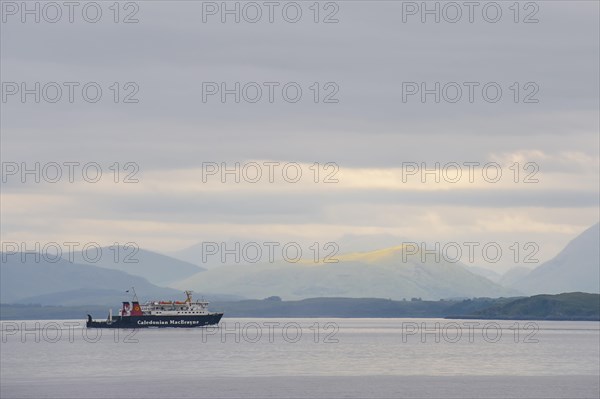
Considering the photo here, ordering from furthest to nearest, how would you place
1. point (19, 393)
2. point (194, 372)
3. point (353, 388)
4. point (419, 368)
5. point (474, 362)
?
point (474, 362), point (419, 368), point (194, 372), point (353, 388), point (19, 393)

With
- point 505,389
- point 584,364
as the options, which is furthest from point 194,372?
point 584,364

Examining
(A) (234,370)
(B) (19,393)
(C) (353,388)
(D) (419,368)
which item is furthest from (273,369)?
(B) (19,393)

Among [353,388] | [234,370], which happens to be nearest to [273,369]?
[234,370]

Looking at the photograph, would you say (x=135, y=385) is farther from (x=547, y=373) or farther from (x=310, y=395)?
(x=547, y=373)

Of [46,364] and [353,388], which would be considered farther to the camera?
[46,364]

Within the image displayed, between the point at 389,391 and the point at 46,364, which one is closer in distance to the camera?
the point at 389,391

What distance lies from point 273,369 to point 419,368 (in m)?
21.5

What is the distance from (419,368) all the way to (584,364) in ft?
92.1

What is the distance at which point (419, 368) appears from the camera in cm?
17450

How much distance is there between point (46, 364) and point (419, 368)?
5588cm

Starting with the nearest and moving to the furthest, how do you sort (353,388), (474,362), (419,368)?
(353,388), (419,368), (474,362)

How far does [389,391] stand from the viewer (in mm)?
135500

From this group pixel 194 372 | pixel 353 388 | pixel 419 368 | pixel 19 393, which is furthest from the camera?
pixel 419 368

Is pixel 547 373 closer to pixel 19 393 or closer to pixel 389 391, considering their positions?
pixel 389 391
